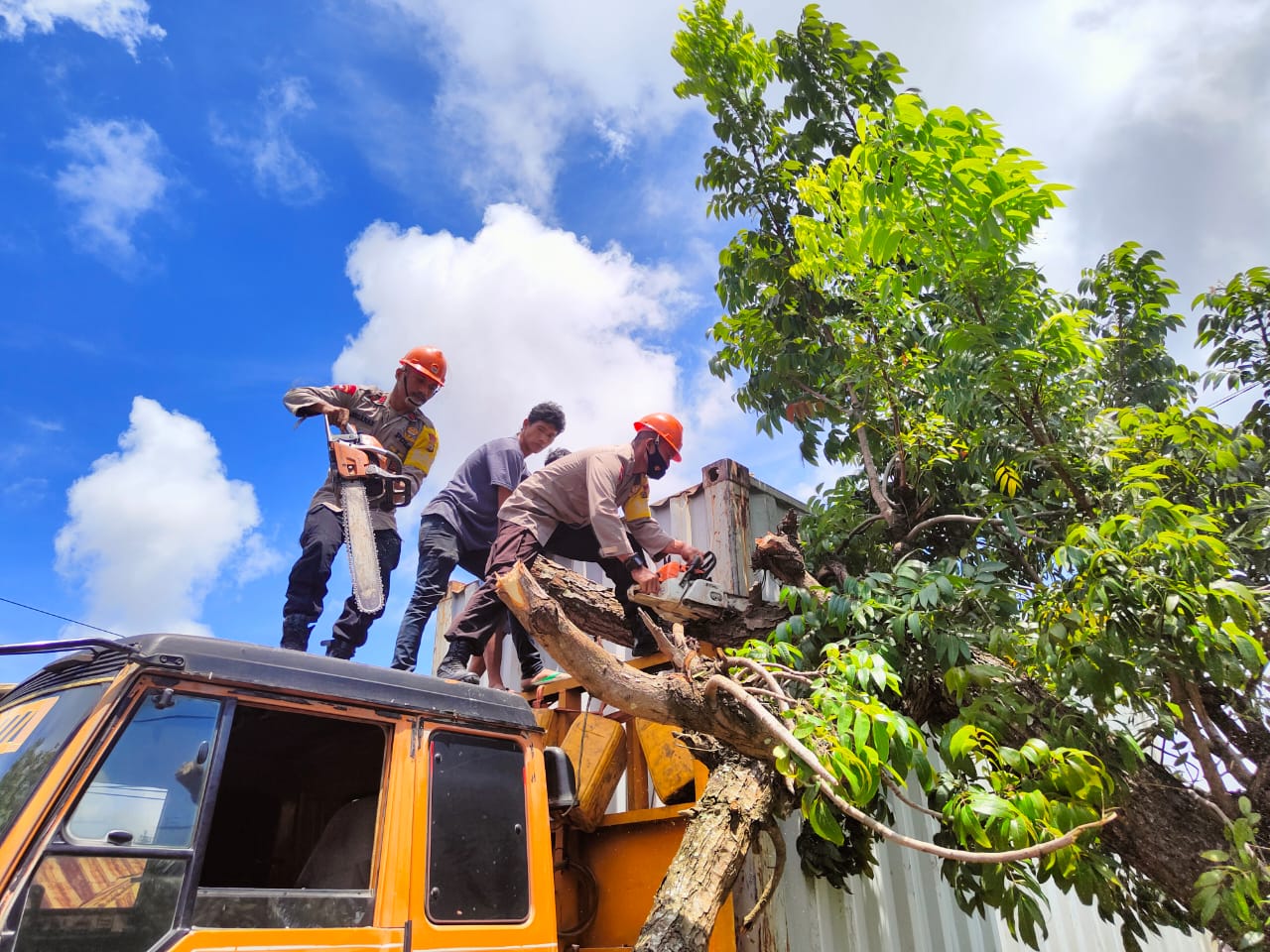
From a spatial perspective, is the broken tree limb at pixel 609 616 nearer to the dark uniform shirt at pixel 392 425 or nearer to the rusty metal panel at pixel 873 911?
the rusty metal panel at pixel 873 911

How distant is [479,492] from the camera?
187 inches

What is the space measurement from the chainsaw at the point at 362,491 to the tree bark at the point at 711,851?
1.89 m

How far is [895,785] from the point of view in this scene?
2320mm

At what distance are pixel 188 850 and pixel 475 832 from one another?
761 millimetres

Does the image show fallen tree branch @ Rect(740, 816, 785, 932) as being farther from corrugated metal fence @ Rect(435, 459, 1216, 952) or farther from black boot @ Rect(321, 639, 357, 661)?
black boot @ Rect(321, 639, 357, 661)

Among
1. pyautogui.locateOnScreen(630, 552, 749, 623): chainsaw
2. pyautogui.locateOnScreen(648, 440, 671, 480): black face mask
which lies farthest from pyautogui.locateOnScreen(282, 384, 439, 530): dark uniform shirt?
pyautogui.locateOnScreen(630, 552, 749, 623): chainsaw

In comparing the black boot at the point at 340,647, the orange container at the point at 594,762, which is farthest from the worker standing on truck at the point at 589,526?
the orange container at the point at 594,762

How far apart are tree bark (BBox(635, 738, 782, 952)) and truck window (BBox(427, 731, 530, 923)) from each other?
0.44m

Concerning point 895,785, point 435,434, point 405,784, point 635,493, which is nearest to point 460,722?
point 405,784

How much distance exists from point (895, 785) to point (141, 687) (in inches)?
77.8

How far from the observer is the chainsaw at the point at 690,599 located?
374 cm

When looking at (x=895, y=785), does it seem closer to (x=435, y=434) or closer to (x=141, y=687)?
(x=141, y=687)

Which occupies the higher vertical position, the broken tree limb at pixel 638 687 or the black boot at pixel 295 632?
the black boot at pixel 295 632

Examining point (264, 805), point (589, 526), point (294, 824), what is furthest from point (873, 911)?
point (264, 805)
